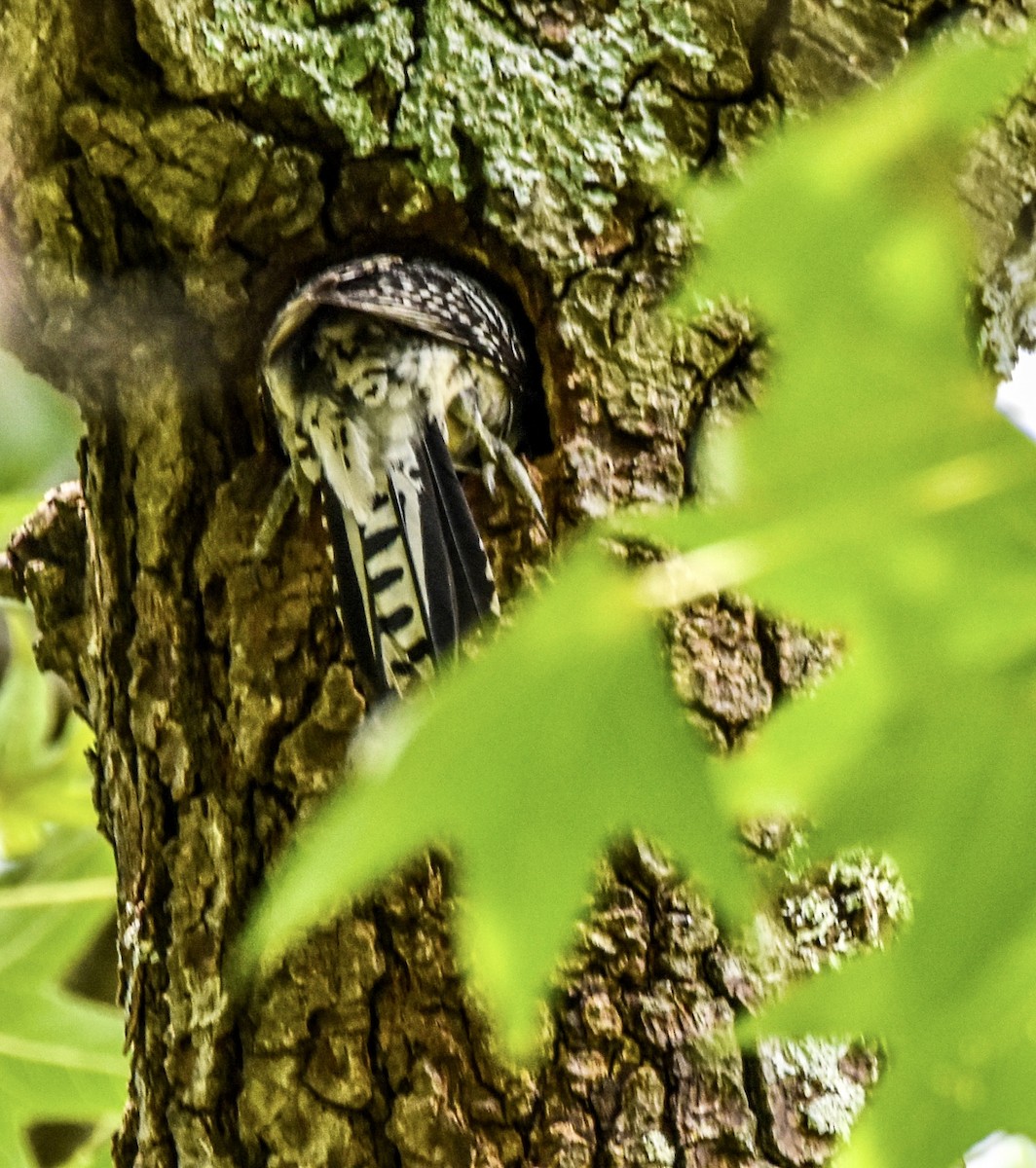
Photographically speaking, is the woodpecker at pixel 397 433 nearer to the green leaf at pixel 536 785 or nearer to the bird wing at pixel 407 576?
the bird wing at pixel 407 576

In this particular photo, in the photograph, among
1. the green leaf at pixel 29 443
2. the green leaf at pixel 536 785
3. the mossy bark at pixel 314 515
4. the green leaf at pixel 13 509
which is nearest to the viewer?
the green leaf at pixel 536 785

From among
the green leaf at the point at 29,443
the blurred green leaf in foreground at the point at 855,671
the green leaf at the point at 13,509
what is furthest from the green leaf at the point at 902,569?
the green leaf at the point at 29,443

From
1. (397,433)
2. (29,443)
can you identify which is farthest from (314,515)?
(29,443)

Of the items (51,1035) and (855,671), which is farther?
(51,1035)

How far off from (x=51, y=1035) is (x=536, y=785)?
6.06 ft

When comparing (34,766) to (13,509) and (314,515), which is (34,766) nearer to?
(13,509)

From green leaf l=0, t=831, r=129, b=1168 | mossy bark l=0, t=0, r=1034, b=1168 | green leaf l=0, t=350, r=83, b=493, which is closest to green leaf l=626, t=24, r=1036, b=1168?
mossy bark l=0, t=0, r=1034, b=1168

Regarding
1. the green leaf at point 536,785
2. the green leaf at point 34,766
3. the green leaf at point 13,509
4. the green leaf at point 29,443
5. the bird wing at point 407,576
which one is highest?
the green leaf at point 29,443

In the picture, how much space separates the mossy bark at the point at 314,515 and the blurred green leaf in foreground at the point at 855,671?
70 cm

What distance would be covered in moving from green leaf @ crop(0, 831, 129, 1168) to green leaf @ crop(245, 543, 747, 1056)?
66.3 inches

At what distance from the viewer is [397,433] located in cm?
167

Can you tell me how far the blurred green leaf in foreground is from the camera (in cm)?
62

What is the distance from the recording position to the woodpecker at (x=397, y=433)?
1.45 meters

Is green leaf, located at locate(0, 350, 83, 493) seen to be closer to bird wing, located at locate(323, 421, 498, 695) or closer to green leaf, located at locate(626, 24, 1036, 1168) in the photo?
bird wing, located at locate(323, 421, 498, 695)
